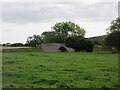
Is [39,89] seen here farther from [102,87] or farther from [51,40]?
[51,40]

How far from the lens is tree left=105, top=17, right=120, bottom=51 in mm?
59000

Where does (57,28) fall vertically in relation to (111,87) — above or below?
above

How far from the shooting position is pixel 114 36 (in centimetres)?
5975

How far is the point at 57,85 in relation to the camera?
10.9 meters

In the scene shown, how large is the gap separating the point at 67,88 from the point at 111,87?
63.4 inches

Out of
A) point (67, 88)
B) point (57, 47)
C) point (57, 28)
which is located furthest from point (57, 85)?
point (57, 28)

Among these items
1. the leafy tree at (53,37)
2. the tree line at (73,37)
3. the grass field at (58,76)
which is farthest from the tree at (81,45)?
the grass field at (58,76)

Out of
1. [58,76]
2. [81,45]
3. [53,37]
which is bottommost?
[58,76]

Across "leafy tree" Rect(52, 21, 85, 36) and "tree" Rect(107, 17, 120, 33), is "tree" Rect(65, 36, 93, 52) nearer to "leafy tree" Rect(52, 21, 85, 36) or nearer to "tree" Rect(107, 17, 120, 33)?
"tree" Rect(107, 17, 120, 33)

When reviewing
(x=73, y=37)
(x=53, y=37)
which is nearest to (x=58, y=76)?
(x=73, y=37)

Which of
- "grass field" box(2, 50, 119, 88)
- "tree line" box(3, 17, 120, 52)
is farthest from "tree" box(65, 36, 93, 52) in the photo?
"grass field" box(2, 50, 119, 88)

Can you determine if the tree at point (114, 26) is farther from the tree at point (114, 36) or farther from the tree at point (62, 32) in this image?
the tree at point (62, 32)

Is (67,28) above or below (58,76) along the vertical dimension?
above

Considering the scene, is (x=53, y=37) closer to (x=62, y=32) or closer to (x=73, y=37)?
(x=62, y=32)
